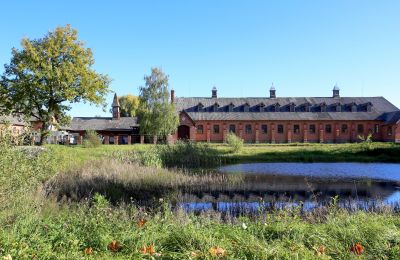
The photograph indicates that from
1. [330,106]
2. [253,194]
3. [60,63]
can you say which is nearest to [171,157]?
[253,194]

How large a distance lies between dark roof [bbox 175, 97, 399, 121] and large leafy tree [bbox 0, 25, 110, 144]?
83.4 feet

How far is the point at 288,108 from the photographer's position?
59.0 m

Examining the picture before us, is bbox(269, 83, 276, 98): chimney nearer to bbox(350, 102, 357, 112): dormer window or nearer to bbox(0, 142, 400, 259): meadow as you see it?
bbox(350, 102, 357, 112): dormer window

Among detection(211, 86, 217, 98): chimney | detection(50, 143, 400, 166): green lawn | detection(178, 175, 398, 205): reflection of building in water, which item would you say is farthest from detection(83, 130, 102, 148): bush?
detection(211, 86, 217, 98): chimney

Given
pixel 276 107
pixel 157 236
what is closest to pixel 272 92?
pixel 276 107

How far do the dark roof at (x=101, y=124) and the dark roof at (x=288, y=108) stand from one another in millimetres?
8675

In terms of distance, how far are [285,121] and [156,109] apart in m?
21.5

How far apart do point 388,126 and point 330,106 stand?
916 centimetres

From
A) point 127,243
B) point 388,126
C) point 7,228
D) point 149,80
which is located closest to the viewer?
point 127,243

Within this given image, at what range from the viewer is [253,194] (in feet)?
47.9

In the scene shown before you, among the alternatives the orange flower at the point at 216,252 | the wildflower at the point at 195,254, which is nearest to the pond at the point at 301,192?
the wildflower at the point at 195,254

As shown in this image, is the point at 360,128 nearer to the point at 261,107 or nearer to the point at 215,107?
the point at 261,107

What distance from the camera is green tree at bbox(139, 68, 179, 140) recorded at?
158 feet

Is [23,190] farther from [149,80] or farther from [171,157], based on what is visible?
[149,80]
